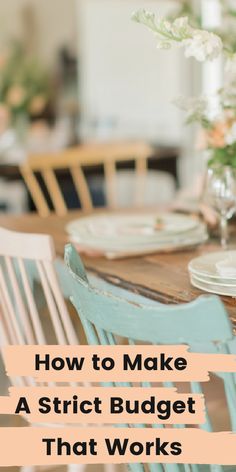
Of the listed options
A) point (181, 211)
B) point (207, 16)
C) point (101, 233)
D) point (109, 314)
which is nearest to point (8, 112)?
point (207, 16)

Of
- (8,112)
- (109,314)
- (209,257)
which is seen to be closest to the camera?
(109,314)

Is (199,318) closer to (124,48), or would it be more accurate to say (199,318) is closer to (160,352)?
(160,352)

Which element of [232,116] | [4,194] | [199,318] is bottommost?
[4,194]

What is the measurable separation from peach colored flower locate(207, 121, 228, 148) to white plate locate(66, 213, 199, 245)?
9.9 inches

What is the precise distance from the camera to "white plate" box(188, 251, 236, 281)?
1.74 m

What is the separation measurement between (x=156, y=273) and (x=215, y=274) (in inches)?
9.5

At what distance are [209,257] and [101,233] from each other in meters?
0.48

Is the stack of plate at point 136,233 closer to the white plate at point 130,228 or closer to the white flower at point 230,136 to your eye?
the white plate at point 130,228

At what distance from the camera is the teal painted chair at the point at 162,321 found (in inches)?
47.4

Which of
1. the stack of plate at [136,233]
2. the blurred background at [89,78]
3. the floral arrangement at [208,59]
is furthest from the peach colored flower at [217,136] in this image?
the blurred background at [89,78]

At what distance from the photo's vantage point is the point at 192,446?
4.51 ft

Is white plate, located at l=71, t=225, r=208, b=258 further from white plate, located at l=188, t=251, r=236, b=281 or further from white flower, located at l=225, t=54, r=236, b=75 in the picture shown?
white flower, located at l=225, t=54, r=236, b=75

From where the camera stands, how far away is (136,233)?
90.3 inches

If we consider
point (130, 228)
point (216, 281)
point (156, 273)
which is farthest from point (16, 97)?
point (216, 281)
